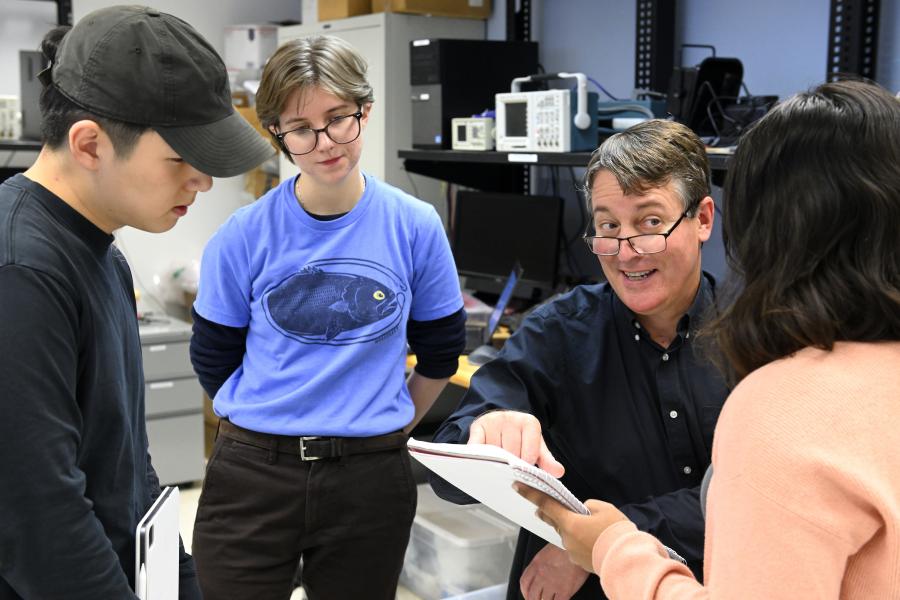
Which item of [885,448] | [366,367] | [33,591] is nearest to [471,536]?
[366,367]

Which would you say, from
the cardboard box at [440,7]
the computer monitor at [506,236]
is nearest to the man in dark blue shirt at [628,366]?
the computer monitor at [506,236]

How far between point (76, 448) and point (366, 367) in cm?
81

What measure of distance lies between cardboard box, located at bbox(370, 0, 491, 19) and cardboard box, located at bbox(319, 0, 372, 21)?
6 cm

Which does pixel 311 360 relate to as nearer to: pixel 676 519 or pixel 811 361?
pixel 676 519

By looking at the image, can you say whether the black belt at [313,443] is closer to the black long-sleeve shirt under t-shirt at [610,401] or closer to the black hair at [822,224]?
the black long-sleeve shirt under t-shirt at [610,401]

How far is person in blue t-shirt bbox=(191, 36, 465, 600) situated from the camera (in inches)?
70.7

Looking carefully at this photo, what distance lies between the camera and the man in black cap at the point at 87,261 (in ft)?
3.28

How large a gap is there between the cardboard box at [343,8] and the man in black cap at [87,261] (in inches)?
114

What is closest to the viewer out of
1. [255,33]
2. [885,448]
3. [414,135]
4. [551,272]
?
[885,448]

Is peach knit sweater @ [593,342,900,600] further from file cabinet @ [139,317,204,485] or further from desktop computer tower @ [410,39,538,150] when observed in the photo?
file cabinet @ [139,317,204,485]

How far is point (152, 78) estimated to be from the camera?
3.54ft

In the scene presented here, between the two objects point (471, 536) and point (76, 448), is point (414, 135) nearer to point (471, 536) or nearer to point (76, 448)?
point (471, 536)

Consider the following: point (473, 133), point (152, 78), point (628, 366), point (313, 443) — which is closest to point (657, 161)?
point (628, 366)

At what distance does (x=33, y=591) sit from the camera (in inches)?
40.5
